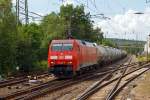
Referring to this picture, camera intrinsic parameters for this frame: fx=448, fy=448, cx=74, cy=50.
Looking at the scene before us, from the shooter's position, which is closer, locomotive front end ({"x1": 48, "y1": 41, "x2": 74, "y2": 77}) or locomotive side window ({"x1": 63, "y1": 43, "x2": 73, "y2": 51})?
locomotive front end ({"x1": 48, "y1": 41, "x2": 74, "y2": 77})

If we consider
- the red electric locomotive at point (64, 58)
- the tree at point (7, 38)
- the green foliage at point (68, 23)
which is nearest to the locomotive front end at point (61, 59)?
the red electric locomotive at point (64, 58)

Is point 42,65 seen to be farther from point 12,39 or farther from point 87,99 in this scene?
point 87,99

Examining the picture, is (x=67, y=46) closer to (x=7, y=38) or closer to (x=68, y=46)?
(x=68, y=46)

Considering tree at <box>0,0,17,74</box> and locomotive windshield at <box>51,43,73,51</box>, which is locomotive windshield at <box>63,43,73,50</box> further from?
tree at <box>0,0,17,74</box>

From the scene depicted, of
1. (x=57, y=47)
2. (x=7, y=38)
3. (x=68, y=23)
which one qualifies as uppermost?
(x=68, y=23)

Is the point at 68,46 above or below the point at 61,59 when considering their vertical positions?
above

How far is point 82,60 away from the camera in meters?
34.2

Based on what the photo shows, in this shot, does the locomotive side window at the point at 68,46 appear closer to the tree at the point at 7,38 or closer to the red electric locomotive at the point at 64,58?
the red electric locomotive at the point at 64,58

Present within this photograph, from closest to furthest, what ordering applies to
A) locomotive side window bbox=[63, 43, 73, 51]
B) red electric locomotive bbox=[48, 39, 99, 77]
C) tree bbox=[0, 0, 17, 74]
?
red electric locomotive bbox=[48, 39, 99, 77], locomotive side window bbox=[63, 43, 73, 51], tree bbox=[0, 0, 17, 74]

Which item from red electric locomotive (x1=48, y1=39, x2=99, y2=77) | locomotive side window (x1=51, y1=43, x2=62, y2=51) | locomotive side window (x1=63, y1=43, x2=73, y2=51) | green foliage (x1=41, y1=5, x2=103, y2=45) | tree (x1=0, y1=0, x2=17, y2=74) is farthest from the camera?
green foliage (x1=41, y1=5, x2=103, y2=45)

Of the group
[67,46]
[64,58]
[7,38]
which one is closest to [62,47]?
[67,46]

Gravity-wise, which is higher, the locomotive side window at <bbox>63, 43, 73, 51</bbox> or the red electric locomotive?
the locomotive side window at <bbox>63, 43, 73, 51</bbox>

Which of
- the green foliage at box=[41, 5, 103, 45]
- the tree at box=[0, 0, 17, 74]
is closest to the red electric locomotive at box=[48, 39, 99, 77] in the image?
the tree at box=[0, 0, 17, 74]

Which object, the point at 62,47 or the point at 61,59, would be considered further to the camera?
the point at 62,47
